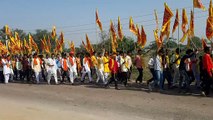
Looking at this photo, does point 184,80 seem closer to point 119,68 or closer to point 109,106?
point 119,68

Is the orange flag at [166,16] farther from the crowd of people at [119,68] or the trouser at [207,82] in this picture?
the trouser at [207,82]

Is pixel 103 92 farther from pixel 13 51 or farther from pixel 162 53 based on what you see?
pixel 13 51

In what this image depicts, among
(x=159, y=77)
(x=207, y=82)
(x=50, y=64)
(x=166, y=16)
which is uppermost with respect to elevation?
(x=166, y=16)

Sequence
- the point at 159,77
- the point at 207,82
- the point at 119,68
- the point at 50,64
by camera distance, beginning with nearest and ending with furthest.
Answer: the point at 207,82
the point at 159,77
the point at 119,68
the point at 50,64

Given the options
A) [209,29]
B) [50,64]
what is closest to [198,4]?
[209,29]

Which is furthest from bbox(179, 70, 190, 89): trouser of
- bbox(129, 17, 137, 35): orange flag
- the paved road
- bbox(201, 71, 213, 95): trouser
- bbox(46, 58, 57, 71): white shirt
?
bbox(46, 58, 57, 71): white shirt

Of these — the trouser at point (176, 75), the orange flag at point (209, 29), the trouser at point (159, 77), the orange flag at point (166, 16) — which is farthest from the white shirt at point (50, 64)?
the orange flag at point (209, 29)

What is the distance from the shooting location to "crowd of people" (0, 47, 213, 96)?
40.6 feet

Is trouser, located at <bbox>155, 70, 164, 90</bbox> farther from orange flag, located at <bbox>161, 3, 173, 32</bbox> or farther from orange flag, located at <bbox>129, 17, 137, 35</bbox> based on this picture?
orange flag, located at <bbox>129, 17, 137, 35</bbox>

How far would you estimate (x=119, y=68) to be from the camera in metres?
15.2

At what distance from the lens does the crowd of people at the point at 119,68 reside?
12367 mm

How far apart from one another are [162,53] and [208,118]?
5430 mm

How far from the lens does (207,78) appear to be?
11.0 meters

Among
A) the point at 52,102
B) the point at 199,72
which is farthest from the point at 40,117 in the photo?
the point at 199,72
